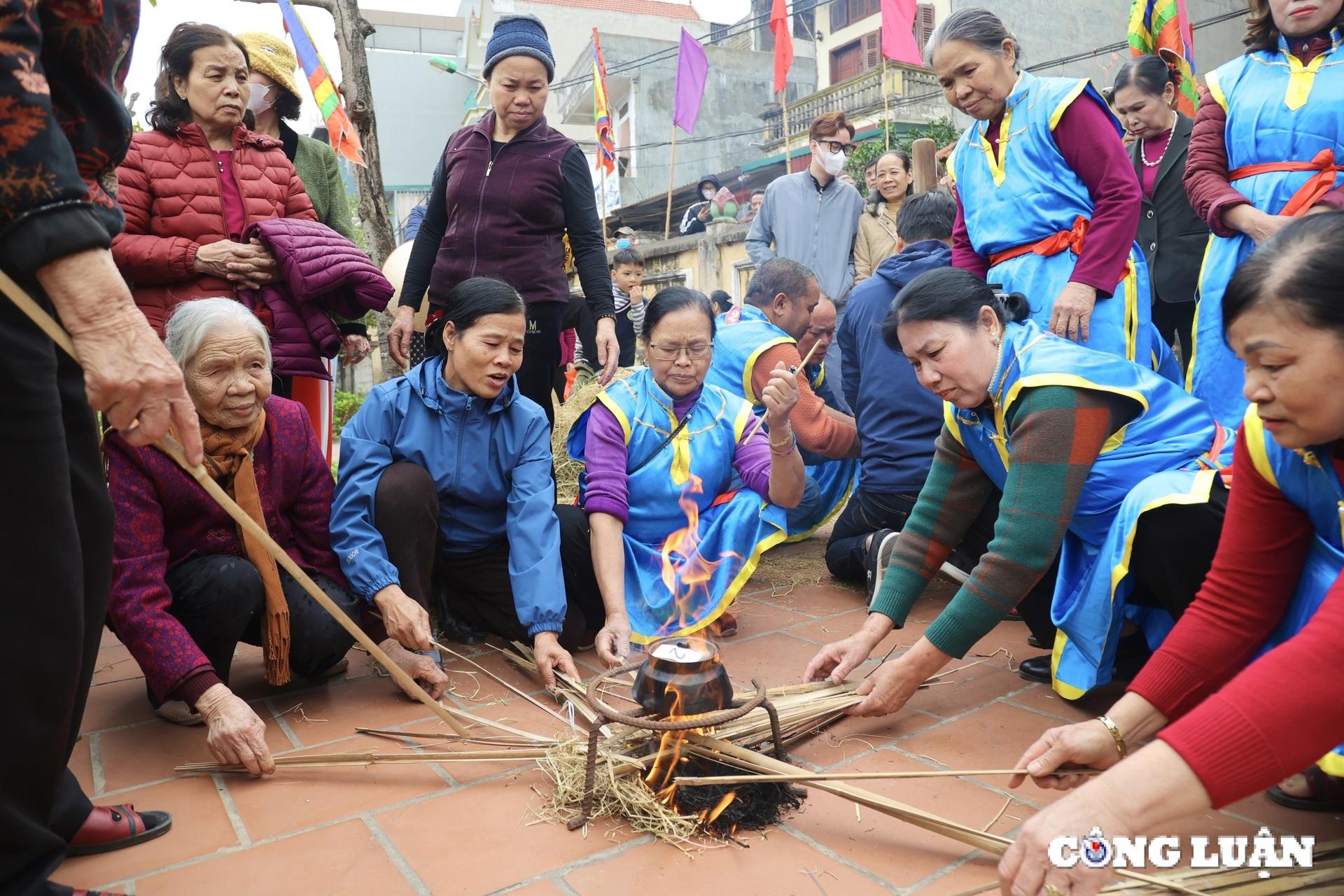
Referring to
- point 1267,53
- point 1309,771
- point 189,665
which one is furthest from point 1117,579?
point 189,665

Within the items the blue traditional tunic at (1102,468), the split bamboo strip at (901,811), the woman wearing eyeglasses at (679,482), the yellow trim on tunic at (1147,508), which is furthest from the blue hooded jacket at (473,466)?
the yellow trim on tunic at (1147,508)

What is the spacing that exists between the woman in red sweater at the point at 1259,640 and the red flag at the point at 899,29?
8537 millimetres

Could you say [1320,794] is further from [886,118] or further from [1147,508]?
[886,118]

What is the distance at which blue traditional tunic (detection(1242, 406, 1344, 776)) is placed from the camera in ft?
5.51

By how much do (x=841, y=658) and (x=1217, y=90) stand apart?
2413 mm

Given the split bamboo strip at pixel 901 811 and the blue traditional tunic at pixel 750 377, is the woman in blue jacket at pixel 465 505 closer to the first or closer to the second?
the split bamboo strip at pixel 901 811

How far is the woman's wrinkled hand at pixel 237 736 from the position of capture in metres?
2.23

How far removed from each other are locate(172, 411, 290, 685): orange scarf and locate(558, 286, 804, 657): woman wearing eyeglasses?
1.02m

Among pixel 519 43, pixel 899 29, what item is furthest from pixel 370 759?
pixel 899 29

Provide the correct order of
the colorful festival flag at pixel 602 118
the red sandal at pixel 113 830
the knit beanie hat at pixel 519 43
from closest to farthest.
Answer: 1. the red sandal at pixel 113 830
2. the knit beanie hat at pixel 519 43
3. the colorful festival flag at pixel 602 118

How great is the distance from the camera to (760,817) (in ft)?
6.68

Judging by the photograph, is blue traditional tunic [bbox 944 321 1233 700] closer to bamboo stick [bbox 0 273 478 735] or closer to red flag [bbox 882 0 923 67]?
bamboo stick [bbox 0 273 478 735]

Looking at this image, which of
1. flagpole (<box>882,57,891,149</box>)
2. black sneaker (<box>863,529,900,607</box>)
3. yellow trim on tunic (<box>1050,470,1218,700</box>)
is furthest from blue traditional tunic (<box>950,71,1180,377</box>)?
flagpole (<box>882,57,891,149</box>)

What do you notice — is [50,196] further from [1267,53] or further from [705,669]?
[1267,53]
